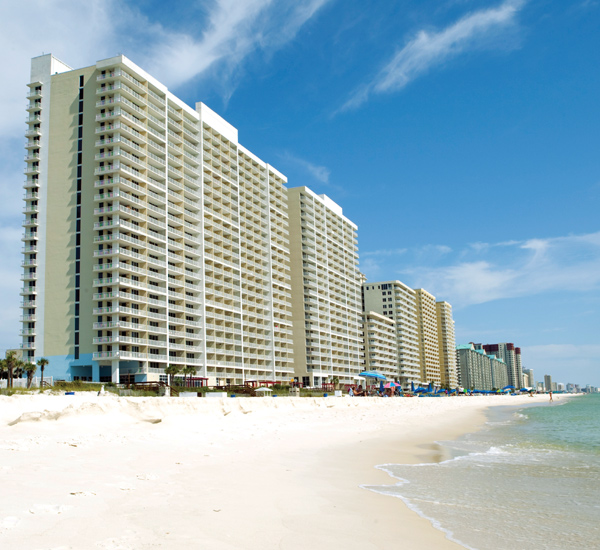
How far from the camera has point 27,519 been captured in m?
8.30

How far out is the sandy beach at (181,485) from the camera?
845cm

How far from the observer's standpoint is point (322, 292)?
136000 millimetres

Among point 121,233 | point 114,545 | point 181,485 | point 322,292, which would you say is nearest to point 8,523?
point 114,545

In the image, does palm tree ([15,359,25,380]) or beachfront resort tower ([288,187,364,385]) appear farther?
beachfront resort tower ([288,187,364,385])

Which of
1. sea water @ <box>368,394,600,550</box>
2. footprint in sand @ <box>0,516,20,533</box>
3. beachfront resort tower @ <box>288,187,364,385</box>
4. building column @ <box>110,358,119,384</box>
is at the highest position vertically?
beachfront resort tower @ <box>288,187,364,385</box>

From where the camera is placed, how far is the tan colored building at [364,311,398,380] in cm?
17012

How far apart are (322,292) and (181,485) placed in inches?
4877

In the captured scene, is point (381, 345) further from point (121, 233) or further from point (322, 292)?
point (121, 233)

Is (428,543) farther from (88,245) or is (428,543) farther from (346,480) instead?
(88,245)

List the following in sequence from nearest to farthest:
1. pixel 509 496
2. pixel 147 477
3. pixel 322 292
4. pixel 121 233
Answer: pixel 147 477, pixel 509 496, pixel 121 233, pixel 322 292

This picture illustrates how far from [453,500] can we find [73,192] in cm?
7513

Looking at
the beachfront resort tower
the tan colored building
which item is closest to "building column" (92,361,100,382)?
the beachfront resort tower

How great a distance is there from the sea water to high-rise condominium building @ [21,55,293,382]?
188 feet

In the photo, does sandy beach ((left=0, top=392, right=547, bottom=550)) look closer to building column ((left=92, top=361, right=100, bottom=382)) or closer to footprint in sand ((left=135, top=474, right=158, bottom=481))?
footprint in sand ((left=135, top=474, right=158, bottom=481))
